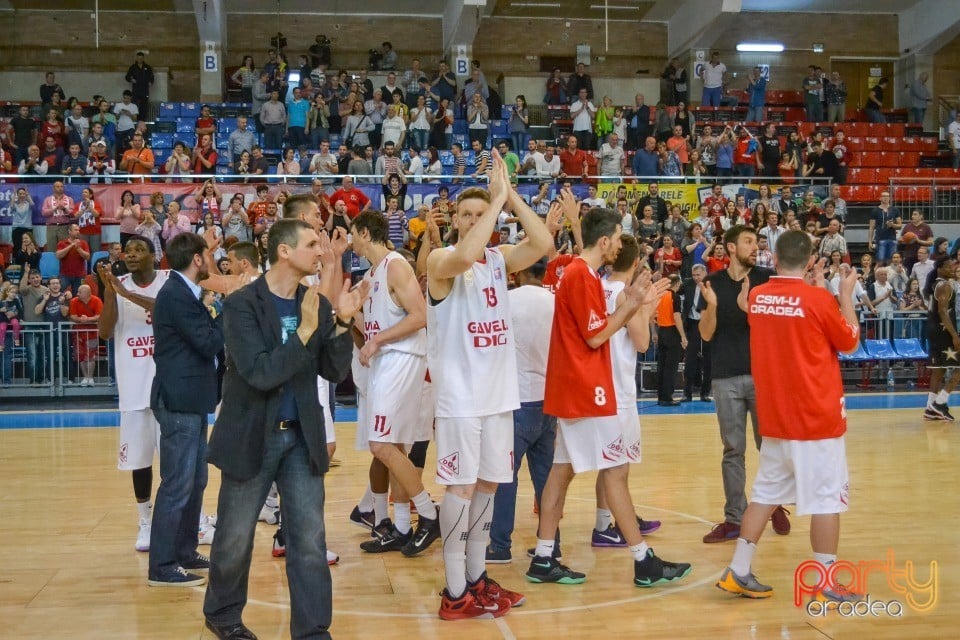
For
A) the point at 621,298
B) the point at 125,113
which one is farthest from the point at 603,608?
the point at 125,113

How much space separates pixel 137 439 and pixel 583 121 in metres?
19.2

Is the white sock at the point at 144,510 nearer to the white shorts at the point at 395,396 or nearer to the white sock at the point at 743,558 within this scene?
the white shorts at the point at 395,396

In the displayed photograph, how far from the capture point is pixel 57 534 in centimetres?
766

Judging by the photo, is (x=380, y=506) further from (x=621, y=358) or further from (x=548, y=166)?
(x=548, y=166)

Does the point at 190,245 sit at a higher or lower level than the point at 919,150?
lower

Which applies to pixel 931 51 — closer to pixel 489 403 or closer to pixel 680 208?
pixel 680 208

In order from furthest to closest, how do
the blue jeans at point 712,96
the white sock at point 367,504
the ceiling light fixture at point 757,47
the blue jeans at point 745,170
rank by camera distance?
the ceiling light fixture at point 757,47
the blue jeans at point 712,96
the blue jeans at point 745,170
the white sock at point 367,504

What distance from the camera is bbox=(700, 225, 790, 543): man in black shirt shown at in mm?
7195

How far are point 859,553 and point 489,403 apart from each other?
2940 mm

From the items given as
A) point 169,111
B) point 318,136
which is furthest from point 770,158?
point 169,111

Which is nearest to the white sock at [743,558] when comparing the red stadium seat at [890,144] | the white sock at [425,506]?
the white sock at [425,506]

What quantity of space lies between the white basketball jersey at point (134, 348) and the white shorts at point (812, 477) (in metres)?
4.08

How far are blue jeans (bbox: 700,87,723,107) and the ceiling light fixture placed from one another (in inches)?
163

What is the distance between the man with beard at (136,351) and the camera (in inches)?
266
